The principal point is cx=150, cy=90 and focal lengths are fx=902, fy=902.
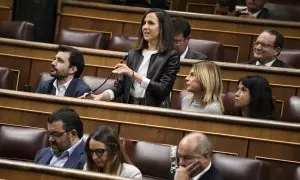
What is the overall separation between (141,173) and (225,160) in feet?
0.55

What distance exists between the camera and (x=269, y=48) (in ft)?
7.24

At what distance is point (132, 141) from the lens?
6.05ft

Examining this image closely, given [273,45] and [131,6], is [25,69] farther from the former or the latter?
[273,45]

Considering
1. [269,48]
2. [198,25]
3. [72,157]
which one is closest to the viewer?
[72,157]

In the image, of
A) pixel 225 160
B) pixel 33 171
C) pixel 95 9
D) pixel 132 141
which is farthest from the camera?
pixel 95 9

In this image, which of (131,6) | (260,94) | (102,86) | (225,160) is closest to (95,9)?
(131,6)

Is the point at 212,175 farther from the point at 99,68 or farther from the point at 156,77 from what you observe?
the point at 99,68

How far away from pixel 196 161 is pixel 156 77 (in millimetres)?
492

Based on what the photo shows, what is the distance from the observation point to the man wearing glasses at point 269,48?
7.22ft

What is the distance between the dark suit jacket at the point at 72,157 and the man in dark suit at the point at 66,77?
0.31m

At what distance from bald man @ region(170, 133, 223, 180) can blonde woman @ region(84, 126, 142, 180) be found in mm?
106

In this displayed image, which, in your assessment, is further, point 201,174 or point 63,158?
point 63,158

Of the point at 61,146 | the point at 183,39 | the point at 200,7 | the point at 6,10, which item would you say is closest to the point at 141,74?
the point at 183,39

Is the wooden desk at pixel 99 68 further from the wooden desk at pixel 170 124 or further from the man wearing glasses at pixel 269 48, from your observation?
the wooden desk at pixel 170 124
